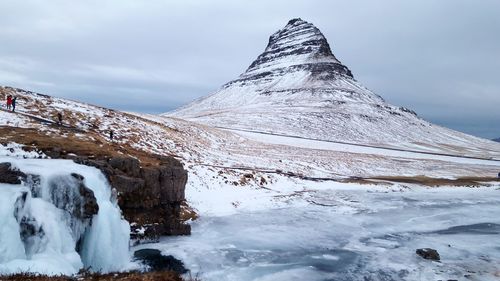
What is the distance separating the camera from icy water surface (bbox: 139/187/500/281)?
17391 mm

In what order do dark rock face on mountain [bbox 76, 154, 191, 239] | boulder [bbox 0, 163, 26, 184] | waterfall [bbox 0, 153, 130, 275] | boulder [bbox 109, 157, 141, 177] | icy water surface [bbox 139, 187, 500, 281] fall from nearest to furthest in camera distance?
waterfall [bbox 0, 153, 130, 275], boulder [bbox 0, 163, 26, 184], icy water surface [bbox 139, 187, 500, 281], dark rock face on mountain [bbox 76, 154, 191, 239], boulder [bbox 109, 157, 141, 177]

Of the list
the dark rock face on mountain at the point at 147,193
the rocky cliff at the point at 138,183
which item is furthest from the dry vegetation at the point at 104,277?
the dark rock face on mountain at the point at 147,193

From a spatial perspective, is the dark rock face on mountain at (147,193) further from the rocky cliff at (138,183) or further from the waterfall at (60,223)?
the waterfall at (60,223)

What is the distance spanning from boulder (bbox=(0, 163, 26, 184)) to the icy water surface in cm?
738

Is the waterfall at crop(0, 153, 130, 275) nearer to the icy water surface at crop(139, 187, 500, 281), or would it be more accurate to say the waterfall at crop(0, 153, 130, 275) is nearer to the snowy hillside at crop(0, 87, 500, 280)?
the snowy hillside at crop(0, 87, 500, 280)

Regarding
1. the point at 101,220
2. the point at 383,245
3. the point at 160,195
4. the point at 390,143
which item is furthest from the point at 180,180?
the point at 390,143

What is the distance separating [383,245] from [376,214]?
346 inches

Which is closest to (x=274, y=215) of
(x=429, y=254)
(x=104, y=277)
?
(x=429, y=254)

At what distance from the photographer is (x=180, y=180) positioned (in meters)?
23.5

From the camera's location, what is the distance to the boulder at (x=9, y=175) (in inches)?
594

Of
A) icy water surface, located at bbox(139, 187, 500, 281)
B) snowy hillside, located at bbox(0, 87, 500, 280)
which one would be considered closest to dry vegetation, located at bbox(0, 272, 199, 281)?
snowy hillside, located at bbox(0, 87, 500, 280)

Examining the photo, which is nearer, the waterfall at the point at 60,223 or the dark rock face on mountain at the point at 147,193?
the waterfall at the point at 60,223

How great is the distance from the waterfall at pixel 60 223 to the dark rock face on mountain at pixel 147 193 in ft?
3.17

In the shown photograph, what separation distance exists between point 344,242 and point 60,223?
591 inches
